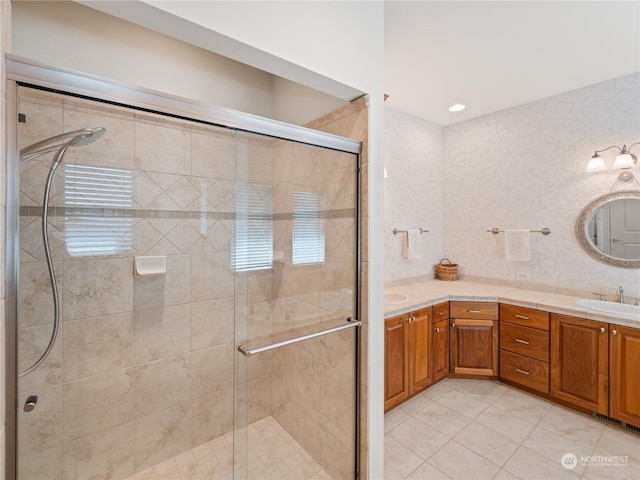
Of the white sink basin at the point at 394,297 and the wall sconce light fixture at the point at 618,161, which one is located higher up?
the wall sconce light fixture at the point at 618,161

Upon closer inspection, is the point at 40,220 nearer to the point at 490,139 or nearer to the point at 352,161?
the point at 352,161

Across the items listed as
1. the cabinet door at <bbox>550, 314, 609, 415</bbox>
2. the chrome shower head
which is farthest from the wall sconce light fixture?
the chrome shower head

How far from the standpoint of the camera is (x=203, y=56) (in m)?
1.93

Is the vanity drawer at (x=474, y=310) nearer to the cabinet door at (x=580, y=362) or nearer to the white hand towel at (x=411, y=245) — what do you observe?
the cabinet door at (x=580, y=362)

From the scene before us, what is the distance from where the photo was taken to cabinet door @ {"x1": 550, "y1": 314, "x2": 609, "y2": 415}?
218 centimetres

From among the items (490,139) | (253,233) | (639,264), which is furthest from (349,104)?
(639,264)

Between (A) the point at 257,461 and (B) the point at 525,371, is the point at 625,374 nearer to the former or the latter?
(B) the point at 525,371

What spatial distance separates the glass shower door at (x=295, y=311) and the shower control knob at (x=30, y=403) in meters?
0.77

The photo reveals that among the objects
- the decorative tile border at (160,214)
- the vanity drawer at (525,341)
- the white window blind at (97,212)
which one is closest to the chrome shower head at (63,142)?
the white window blind at (97,212)

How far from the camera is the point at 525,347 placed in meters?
2.58

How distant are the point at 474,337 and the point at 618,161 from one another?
1858 millimetres

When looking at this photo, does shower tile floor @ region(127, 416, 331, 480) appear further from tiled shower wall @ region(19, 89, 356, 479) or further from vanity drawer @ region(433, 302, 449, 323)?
vanity drawer @ region(433, 302, 449, 323)

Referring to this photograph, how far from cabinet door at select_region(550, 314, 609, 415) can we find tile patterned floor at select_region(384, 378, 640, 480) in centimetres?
16

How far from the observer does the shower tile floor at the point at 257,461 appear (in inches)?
62.0
